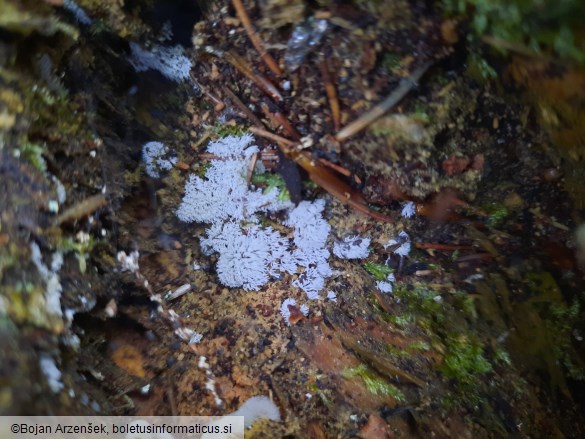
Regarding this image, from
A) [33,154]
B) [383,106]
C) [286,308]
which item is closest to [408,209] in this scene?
[383,106]

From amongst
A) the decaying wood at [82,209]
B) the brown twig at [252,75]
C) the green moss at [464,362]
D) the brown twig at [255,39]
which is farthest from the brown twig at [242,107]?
the green moss at [464,362]

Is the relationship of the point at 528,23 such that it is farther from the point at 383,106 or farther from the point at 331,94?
the point at 331,94

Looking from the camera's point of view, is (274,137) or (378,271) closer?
(274,137)

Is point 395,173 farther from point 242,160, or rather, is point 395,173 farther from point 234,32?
point 234,32

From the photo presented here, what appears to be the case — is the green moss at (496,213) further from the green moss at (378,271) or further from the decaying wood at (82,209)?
the decaying wood at (82,209)

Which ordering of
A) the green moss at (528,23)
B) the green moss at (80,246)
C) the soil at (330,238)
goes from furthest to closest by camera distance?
the green moss at (80,246), the soil at (330,238), the green moss at (528,23)

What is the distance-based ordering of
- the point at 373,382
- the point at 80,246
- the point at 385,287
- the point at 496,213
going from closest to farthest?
1. the point at 80,246
2. the point at 496,213
3. the point at 373,382
4. the point at 385,287
